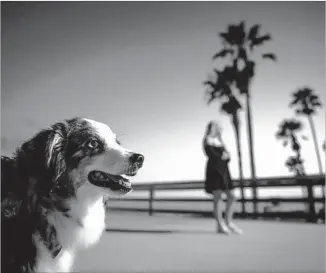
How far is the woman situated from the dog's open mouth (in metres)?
2.86

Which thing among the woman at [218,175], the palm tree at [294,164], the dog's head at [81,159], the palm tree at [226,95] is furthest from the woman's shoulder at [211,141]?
the palm tree at [294,164]

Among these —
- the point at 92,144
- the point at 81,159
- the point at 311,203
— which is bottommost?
the point at 311,203

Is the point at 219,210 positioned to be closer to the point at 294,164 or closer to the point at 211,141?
the point at 211,141

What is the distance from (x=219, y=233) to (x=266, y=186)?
3398 millimetres

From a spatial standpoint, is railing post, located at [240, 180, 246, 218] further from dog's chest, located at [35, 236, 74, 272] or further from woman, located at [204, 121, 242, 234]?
dog's chest, located at [35, 236, 74, 272]

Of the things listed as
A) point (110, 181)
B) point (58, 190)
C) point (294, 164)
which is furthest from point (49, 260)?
point (294, 164)

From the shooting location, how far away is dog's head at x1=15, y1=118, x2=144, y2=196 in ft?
6.57

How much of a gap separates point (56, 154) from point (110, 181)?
17.5 inches

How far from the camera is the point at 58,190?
2.05 m

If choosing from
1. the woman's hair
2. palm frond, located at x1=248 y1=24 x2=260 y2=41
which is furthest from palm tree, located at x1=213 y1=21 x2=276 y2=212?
the woman's hair

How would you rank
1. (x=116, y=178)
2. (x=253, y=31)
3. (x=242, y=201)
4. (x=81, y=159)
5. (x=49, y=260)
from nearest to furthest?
(x=49, y=260), (x=81, y=159), (x=116, y=178), (x=242, y=201), (x=253, y=31)

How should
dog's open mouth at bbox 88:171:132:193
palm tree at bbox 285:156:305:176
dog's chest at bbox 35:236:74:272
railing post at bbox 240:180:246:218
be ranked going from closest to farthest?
dog's chest at bbox 35:236:74:272
dog's open mouth at bbox 88:171:132:193
railing post at bbox 240:180:246:218
palm tree at bbox 285:156:305:176

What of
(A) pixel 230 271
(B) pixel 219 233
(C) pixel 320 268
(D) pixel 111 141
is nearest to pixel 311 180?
(B) pixel 219 233

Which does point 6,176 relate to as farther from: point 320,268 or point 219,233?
point 219,233
